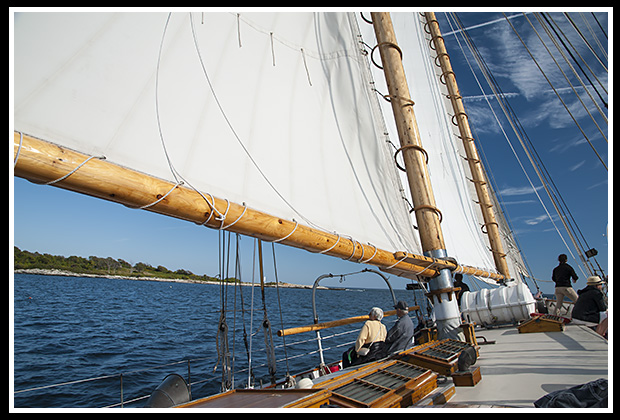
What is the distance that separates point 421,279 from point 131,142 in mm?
4054

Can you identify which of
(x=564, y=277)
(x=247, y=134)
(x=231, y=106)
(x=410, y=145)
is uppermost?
(x=410, y=145)

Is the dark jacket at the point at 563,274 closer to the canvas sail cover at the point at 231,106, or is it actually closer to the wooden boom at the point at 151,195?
the canvas sail cover at the point at 231,106

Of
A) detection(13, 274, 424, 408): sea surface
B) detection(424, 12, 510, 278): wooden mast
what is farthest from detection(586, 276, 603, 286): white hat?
detection(424, 12, 510, 278): wooden mast

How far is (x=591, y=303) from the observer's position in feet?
17.9

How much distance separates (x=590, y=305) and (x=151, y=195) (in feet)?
21.2

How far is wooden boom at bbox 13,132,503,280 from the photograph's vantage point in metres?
1.70

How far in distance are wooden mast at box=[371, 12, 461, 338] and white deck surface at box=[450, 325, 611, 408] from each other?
66 centimetres

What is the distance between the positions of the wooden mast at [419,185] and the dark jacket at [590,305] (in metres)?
2.37

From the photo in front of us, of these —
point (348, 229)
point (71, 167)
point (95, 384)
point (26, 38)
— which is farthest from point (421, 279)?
point (95, 384)

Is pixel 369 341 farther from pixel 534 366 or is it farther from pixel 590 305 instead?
pixel 590 305

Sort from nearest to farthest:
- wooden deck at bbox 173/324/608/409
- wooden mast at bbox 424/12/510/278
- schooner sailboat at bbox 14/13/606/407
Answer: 1. schooner sailboat at bbox 14/13/606/407
2. wooden deck at bbox 173/324/608/409
3. wooden mast at bbox 424/12/510/278

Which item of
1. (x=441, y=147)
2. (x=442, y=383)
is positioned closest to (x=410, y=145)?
(x=442, y=383)

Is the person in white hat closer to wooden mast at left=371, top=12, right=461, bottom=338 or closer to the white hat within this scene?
the white hat

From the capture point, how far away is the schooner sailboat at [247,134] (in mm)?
1906
